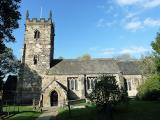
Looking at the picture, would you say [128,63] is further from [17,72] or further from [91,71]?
[17,72]

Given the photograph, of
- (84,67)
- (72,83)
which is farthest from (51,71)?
→ (84,67)

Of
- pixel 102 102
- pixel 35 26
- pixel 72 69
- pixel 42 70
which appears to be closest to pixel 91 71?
pixel 72 69

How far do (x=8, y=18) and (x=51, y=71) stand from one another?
2726 cm

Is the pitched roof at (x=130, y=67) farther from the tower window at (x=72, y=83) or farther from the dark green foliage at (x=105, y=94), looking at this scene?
the dark green foliage at (x=105, y=94)

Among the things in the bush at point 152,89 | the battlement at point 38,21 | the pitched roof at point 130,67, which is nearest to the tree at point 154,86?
the bush at point 152,89

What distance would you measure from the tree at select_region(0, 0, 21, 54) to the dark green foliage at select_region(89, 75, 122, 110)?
1042 centimetres

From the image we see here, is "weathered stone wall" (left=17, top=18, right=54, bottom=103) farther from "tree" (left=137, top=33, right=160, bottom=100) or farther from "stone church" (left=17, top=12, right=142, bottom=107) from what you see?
"tree" (left=137, top=33, right=160, bottom=100)

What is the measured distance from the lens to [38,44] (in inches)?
2004

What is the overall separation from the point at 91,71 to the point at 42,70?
10706mm

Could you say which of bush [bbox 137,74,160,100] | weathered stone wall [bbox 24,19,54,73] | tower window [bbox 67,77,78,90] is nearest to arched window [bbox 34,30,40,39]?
weathered stone wall [bbox 24,19,54,73]

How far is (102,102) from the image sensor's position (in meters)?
23.6

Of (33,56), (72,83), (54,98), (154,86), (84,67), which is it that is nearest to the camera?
(154,86)

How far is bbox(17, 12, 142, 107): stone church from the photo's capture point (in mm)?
47344

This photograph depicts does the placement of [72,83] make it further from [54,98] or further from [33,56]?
[33,56]
